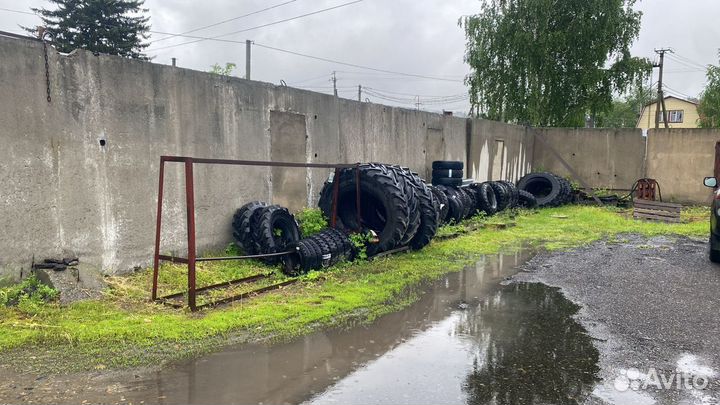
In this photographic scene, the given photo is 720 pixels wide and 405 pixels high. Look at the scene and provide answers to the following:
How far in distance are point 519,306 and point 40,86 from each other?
5.55 m

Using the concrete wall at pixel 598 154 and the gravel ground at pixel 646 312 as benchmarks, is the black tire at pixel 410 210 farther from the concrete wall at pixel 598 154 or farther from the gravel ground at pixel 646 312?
the concrete wall at pixel 598 154

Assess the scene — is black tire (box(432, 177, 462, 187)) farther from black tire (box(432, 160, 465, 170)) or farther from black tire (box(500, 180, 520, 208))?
black tire (box(500, 180, 520, 208))

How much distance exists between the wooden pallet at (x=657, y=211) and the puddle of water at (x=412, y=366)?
869 cm

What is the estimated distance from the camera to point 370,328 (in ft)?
15.8

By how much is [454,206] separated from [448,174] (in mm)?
1351

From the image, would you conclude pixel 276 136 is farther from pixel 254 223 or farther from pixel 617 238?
pixel 617 238

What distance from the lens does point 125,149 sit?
6.21 metres

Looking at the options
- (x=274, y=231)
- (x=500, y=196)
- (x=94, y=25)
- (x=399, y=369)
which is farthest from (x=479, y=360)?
(x=94, y=25)

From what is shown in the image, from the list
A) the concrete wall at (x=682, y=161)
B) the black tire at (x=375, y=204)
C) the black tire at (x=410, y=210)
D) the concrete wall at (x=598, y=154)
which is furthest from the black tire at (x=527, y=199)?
the black tire at (x=410, y=210)

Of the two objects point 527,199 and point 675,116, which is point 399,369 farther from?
point 675,116

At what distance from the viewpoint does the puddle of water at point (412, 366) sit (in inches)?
136

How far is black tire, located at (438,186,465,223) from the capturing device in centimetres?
1132

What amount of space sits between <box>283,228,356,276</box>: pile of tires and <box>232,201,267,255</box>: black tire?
0.83 metres

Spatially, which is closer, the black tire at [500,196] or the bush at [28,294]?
the bush at [28,294]
